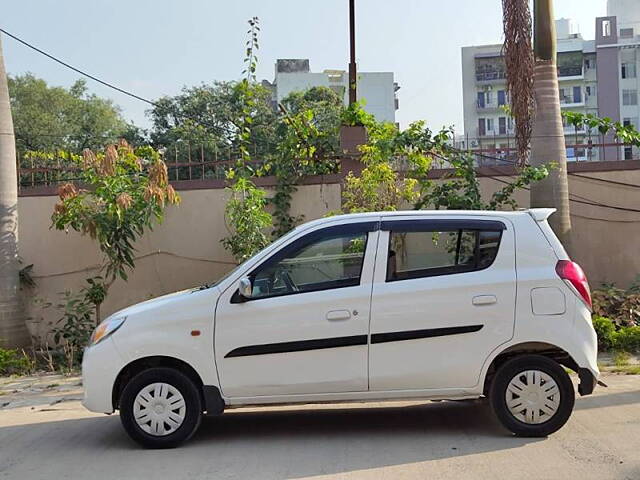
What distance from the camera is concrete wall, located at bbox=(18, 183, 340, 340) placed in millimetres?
12680

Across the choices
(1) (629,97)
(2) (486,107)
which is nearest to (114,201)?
(1) (629,97)

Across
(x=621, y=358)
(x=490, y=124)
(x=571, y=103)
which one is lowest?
(x=621, y=358)

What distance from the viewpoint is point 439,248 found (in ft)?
21.6

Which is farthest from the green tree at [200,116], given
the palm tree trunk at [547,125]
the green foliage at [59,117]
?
the palm tree trunk at [547,125]

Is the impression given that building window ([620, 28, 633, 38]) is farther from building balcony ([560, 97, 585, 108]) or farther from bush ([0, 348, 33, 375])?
bush ([0, 348, 33, 375])

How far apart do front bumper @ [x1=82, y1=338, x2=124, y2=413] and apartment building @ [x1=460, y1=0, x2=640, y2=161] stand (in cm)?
5464

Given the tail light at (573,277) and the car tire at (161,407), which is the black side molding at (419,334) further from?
the car tire at (161,407)

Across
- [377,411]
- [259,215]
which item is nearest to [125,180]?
[259,215]

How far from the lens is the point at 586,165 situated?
1237 centimetres

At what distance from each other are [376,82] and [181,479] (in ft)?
207

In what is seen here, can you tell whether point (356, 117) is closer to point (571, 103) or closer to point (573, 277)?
point (573, 277)

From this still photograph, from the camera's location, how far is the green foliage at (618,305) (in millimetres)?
10930

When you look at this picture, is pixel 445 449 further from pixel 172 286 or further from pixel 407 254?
pixel 172 286

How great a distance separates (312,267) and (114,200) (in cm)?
550
